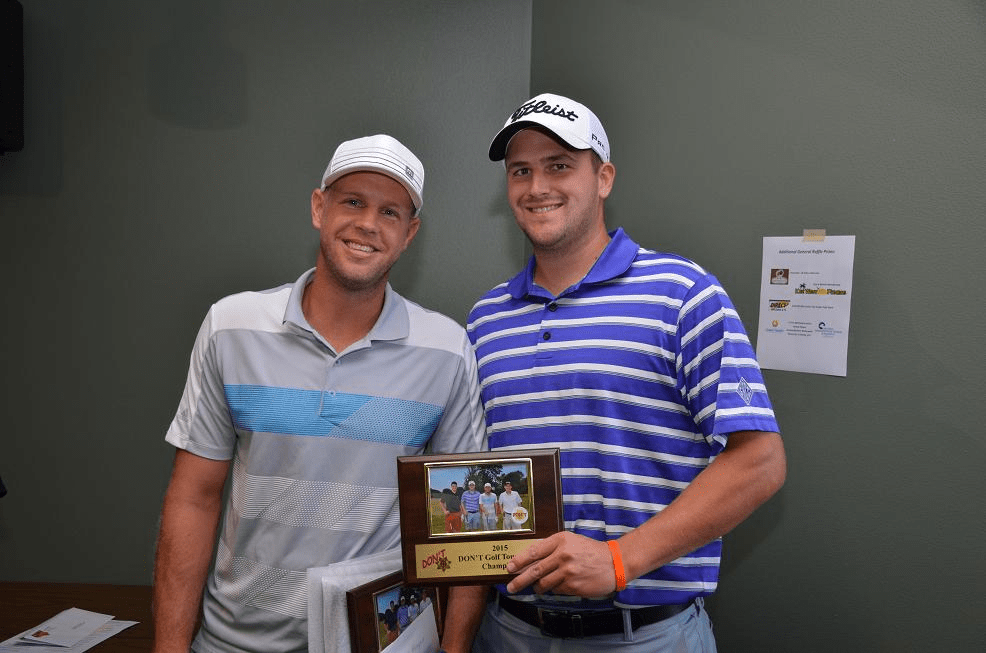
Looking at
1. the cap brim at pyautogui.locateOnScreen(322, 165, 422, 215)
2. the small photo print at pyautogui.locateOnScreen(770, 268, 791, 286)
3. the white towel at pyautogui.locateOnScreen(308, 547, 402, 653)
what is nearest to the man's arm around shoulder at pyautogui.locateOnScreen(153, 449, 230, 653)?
the white towel at pyautogui.locateOnScreen(308, 547, 402, 653)

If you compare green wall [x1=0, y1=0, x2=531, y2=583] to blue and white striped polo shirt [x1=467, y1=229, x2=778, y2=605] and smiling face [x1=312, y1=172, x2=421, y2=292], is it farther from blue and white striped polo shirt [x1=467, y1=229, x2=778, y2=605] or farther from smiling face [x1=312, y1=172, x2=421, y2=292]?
blue and white striped polo shirt [x1=467, y1=229, x2=778, y2=605]

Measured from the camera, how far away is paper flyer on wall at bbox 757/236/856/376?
1917mm

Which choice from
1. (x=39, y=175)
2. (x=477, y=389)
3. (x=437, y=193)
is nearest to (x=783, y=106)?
(x=477, y=389)

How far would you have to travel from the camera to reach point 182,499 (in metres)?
1.57

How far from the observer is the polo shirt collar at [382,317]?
5.17ft

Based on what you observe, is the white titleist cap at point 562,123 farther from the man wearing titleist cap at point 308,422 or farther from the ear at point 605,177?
the man wearing titleist cap at point 308,422

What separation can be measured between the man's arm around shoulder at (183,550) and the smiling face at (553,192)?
868mm

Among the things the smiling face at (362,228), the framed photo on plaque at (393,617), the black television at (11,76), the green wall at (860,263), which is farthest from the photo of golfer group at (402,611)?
the black television at (11,76)

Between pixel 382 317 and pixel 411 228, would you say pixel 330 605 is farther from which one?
pixel 411 228

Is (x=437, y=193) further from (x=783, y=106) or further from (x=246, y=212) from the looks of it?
(x=783, y=106)

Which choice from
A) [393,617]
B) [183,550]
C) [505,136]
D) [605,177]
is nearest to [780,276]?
[605,177]

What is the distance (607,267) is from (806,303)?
73 cm

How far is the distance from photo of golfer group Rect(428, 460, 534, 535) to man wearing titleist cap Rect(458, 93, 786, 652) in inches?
3.1

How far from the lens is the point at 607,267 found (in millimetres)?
1580
